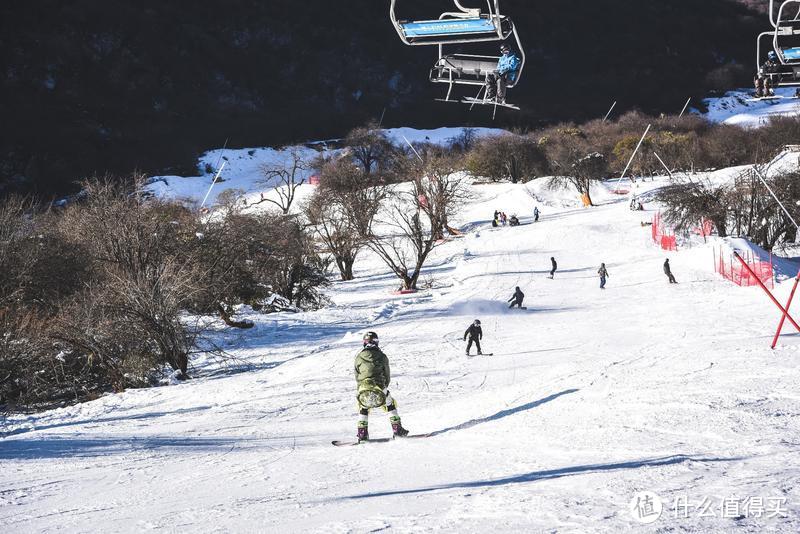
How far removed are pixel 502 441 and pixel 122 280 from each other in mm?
12963

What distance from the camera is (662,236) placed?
4069 cm

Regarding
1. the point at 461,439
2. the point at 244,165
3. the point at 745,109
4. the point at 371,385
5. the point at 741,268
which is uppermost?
the point at 745,109

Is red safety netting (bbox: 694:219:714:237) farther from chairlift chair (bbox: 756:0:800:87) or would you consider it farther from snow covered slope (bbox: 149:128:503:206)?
snow covered slope (bbox: 149:128:503:206)

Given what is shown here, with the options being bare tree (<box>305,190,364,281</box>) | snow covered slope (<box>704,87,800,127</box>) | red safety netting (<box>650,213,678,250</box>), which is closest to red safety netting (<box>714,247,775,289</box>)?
red safety netting (<box>650,213,678,250</box>)

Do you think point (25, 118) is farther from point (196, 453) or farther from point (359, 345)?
point (196, 453)

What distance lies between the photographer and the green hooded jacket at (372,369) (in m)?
9.84

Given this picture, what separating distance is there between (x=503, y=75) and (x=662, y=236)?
1231 inches

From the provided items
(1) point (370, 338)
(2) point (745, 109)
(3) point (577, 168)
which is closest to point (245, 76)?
(3) point (577, 168)

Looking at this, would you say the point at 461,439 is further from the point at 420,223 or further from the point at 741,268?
the point at 420,223

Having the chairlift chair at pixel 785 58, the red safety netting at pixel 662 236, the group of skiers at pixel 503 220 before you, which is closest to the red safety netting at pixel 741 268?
the red safety netting at pixel 662 236

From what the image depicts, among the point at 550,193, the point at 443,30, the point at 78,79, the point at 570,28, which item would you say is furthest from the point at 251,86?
the point at 443,30

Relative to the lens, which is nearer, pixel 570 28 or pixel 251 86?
pixel 251 86

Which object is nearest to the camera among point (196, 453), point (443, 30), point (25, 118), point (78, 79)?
point (196, 453)

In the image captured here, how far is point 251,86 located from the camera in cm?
11500
